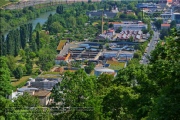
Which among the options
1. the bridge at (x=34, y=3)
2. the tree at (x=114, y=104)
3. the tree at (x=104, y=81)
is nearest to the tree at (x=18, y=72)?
the tree at (x=104, y=81)

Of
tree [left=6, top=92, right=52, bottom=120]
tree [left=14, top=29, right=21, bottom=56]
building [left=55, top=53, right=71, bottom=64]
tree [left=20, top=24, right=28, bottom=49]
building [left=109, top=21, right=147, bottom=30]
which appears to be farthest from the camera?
building [left=109, top=21, right=147, bottom=30]

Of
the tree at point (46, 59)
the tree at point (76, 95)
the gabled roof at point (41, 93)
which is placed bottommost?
the tree at point (46, 59)

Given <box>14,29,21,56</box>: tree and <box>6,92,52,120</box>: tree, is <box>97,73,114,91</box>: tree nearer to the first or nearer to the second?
<box>6,92,52,120</box>: tree

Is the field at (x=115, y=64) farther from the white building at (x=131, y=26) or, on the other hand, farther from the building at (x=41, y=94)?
the white building at (x=131, y=26)

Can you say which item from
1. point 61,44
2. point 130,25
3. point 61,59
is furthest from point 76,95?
point 130,25

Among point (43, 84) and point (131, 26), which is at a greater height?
point (43, 84)

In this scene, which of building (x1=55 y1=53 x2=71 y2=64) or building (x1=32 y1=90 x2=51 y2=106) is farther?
building (x1=55 y1=53 x2=71 y2=64)

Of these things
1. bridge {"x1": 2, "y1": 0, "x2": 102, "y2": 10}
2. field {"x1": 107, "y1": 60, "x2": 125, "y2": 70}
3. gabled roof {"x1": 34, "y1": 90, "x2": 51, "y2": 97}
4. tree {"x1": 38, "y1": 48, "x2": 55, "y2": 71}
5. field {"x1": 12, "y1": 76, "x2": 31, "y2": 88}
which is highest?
bridge {"x1": 2, "y1": 0, "x2": 102, "y2": 10}

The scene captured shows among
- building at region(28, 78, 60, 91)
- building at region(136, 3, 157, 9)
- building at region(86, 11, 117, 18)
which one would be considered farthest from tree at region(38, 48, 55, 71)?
building at region(136, 3, 157, 9)

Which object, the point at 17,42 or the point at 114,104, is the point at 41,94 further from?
the point at 17,42

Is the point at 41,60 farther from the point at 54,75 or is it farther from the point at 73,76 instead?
the point at 73,76

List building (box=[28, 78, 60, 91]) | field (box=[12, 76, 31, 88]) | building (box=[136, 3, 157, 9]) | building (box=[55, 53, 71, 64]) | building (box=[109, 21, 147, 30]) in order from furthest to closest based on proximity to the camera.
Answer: building (box=[136, 3, 157, 9]), building (box=[109, 21, 147, 30]), building (box=[55, 53, 71, 64]), field (box=[12, 76, 31, 88]), building (box=[28, 78, 60, 91])
